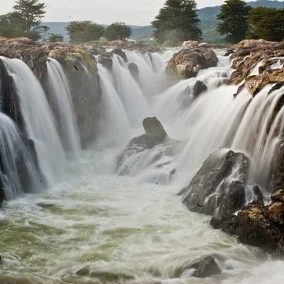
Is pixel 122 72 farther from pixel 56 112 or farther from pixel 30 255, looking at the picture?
pixel 30 255

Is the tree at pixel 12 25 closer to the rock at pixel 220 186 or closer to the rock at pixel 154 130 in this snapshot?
the rock at pixel 154 130

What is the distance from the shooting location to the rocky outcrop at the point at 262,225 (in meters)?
15.1

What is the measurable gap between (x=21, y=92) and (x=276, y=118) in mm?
13438

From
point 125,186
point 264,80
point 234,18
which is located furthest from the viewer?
point 234,18

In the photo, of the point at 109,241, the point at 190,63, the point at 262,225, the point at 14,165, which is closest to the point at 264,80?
the point at 262,225

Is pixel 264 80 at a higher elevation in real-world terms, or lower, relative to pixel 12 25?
lower

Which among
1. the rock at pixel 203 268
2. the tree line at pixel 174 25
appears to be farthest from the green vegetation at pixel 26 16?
the rock at pixel 203 268

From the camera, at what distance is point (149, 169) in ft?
82.1

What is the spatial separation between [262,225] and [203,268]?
292cm

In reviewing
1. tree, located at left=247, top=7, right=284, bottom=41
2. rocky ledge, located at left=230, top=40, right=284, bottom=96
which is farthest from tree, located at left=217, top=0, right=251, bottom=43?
rocky ledge, located at left=230, top=40, right=284, bottom=96

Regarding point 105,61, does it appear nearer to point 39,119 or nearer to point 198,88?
point 198,88

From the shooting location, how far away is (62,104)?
91.4 ft

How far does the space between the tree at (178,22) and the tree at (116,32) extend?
8.89 m

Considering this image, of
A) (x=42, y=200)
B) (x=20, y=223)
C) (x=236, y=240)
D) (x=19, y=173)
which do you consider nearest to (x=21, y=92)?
(x=19, y=173)
